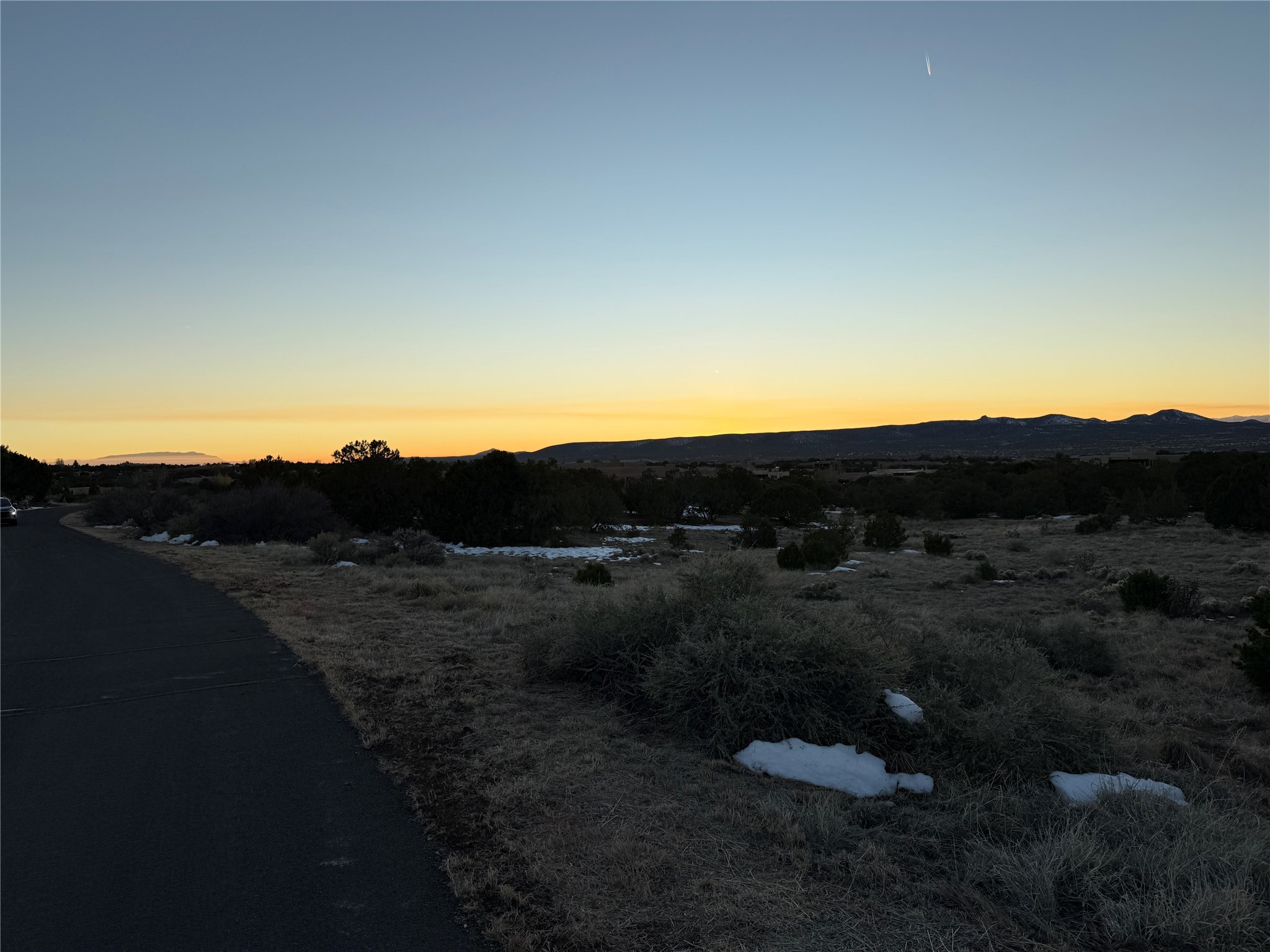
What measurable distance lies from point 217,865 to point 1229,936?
492 cm

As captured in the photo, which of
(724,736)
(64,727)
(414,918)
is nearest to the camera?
(414,918)

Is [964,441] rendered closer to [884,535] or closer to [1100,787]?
[884,535]

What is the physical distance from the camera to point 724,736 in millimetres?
6055

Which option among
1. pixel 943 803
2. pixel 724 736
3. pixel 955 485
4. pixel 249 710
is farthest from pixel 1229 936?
pixel 955 485

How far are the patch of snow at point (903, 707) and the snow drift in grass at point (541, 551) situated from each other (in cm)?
1879

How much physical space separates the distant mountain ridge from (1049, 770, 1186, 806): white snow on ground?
111048mm

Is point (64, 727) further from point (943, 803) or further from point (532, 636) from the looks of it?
point (943, 803)

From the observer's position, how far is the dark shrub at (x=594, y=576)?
57.7 ft

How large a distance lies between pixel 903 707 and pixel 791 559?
53.0 feet

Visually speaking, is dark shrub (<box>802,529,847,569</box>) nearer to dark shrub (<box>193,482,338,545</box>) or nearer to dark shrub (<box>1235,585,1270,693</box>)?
dark shrub (<box>1235,585,1270,693</box>)

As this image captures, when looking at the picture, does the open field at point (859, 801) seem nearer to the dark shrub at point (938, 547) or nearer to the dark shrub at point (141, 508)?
the dark shrub at point (938, 547)

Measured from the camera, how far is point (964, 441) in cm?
14862

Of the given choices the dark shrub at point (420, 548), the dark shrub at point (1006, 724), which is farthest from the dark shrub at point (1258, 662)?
the dark shrub at point (420, 548)

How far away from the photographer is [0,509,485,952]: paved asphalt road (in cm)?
365
